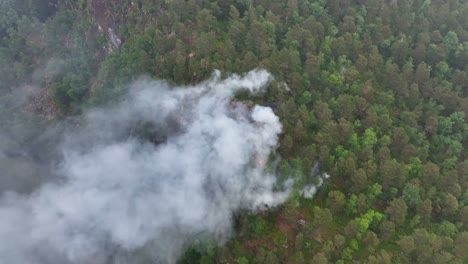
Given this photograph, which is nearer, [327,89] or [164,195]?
[164,195]

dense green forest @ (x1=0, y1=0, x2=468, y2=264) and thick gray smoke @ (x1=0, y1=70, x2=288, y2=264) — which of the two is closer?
dense green forest @ (x1=0, y1=0, x2=468, y2=264)

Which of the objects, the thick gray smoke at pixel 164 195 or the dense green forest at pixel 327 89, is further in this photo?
the thick gray smoke at pixel 164 195

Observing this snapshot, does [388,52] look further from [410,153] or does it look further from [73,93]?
[73,93]

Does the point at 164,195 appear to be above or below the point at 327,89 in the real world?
below
